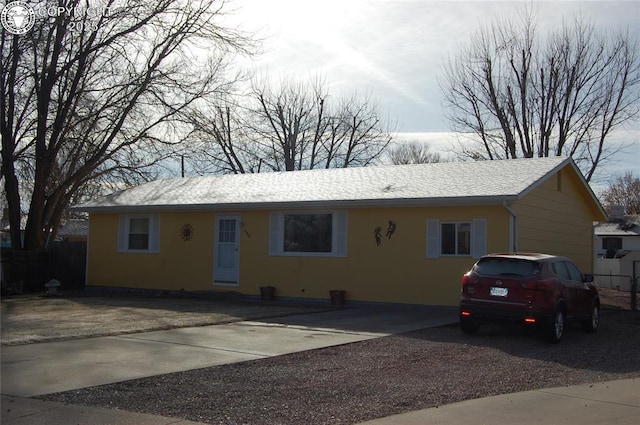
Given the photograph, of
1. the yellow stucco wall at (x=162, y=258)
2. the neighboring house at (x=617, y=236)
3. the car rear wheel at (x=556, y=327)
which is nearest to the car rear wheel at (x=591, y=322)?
the car rear wheel at (x=556, y=327)

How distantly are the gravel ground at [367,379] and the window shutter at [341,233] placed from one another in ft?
21.7

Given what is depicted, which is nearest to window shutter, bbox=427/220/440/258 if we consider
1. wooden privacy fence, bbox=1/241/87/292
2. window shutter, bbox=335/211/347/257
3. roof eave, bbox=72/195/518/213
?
roof eave, bbox=72/195/518/213

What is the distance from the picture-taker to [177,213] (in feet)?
69.6

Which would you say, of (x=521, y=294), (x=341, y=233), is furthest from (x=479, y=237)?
(x=521, y=294)

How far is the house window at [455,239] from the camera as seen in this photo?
16531mm

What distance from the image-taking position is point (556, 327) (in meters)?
11.3

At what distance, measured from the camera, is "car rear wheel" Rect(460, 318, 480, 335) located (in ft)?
39.2

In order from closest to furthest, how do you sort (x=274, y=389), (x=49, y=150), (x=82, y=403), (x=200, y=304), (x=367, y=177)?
(x=82, y=403), (x=274, y=389), (x=200, y=304), (x=367, y=177), (x=49, y=150)

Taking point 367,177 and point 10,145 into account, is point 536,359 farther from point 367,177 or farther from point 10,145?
point 10,145

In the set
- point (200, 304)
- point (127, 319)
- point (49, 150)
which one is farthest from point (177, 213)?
point (127, 319)

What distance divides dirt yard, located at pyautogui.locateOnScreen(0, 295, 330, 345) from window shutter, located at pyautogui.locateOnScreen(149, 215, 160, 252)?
180 cm

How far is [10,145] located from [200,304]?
10.8 m

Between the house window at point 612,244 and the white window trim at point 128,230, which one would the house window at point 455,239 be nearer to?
the white window trim at point 128,230

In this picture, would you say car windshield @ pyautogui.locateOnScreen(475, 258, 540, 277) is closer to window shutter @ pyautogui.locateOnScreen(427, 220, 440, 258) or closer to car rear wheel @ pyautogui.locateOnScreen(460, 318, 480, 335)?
car rear wheel @ pyautogui.locateOnScreen(460, 318, 480, 335)
